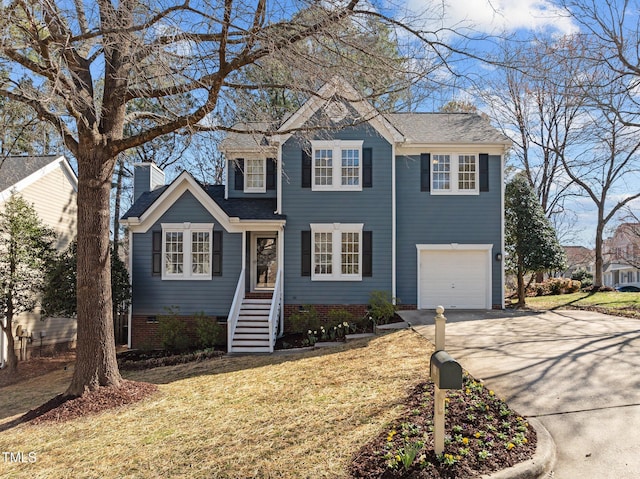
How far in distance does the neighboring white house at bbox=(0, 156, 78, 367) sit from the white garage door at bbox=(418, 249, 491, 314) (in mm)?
12311

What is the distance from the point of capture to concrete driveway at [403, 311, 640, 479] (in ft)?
13.3

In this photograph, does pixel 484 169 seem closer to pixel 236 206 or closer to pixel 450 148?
pixel 450 148

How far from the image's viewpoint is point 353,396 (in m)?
6.05

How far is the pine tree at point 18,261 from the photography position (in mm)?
11930

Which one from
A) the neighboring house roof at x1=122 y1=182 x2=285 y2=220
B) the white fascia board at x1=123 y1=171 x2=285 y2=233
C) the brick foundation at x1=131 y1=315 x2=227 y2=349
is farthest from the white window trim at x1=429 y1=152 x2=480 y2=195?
the brick foundation at x1=131 y1=315 x2=227 y2=349

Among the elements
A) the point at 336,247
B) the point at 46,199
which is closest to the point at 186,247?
the point at 336,247

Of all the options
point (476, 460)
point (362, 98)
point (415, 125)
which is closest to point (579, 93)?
point (415, 125)

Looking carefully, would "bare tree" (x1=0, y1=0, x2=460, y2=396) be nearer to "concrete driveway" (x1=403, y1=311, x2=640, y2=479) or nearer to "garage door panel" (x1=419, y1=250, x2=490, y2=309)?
"concrete driveway" (x1=403, y1=311, x2=640, y2=479)

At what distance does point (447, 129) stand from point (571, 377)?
1016 centimetres

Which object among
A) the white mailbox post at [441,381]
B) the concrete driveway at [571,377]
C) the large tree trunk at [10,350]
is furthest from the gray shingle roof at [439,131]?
the white mailbox post at [441,381]

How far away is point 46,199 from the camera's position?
15.3m

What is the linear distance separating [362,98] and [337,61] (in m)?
0.73

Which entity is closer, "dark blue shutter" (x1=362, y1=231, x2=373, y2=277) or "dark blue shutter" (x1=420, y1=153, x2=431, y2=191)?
"dark blue shutter" (x1=362, y1=231, x2=373, y2=277)

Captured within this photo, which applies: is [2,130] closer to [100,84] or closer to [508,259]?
[100,84]
